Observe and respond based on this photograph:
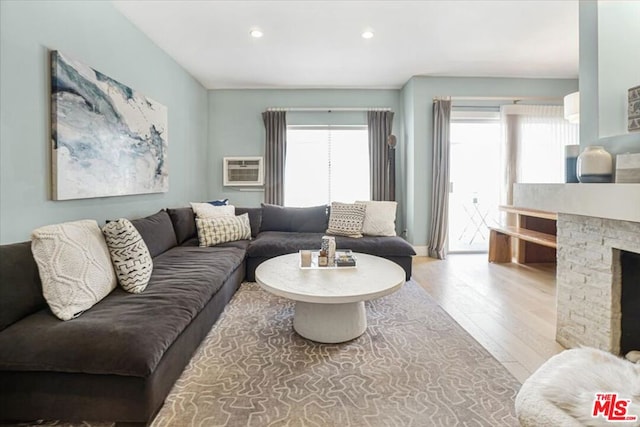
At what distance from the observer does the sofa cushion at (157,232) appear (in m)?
2.82

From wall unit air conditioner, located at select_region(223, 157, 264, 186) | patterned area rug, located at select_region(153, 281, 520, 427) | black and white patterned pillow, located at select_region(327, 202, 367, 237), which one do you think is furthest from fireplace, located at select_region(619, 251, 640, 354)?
wall unit air conditioner, located at select_region(223, 157, 264, 186)

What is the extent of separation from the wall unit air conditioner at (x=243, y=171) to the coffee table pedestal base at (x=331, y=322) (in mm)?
3254

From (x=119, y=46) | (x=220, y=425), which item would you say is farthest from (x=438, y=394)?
(x=119, y=46)

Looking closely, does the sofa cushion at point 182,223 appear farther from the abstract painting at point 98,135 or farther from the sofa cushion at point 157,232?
the abstract painting at point 98,135

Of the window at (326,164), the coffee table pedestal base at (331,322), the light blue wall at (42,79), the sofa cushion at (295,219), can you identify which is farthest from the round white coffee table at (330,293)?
the window at (326,164)

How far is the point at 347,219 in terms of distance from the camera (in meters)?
3.99

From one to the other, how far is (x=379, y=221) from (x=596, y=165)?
2269 millimetres

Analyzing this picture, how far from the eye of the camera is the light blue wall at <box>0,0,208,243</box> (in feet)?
5.98

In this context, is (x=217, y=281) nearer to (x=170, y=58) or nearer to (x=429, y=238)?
(x=170, y=58)

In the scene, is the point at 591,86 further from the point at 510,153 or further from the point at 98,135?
the point at 98,135

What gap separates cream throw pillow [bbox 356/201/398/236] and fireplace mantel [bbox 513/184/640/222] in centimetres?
164

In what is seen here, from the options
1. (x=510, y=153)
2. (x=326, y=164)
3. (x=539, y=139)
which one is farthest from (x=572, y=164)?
(x=326, y=164)

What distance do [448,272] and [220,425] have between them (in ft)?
10.5

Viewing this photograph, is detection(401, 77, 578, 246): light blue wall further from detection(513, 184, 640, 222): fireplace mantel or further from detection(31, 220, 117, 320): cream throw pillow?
detection(31, 220, 117, 320): cream throw pillow
